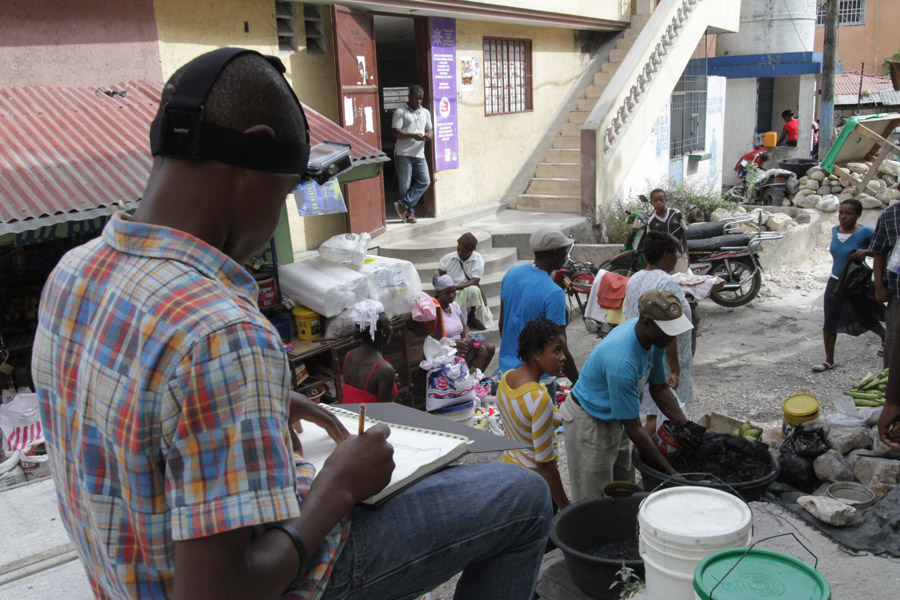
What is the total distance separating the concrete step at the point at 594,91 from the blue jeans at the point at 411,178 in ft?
16.5

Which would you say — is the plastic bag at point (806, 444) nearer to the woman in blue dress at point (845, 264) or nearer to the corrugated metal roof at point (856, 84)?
the woman in blue dress at point (845, 264)

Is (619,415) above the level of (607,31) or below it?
below

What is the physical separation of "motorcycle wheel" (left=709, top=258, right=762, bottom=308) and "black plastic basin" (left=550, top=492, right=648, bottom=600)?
6685 millimetres

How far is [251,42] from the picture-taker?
27.9ft

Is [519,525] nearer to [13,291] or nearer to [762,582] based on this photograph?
[762,582]

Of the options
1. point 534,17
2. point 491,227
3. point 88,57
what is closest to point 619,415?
point 88,57

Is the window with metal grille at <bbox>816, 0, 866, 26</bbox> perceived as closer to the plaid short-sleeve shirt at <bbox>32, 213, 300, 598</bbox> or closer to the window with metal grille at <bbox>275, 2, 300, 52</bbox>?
the window with metal grille at <bbox>275, 2, 300, 52</bbox>

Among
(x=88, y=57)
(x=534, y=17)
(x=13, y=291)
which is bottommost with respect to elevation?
(x=13, y=291)

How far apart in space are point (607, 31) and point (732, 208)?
4.77 m

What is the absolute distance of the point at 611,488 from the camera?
Answer: 4.07 meters

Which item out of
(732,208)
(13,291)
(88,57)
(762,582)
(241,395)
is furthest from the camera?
(732,208)

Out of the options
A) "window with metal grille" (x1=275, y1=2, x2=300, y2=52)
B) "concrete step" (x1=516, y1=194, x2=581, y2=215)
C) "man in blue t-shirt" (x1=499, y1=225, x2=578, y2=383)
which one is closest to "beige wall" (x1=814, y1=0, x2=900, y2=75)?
"concrete step" (x1=516, y1=194, x2=581, y2=215)

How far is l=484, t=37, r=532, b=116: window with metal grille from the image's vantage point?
1261 centimetres

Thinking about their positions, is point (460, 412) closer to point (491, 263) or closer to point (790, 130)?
point (491, 263)
